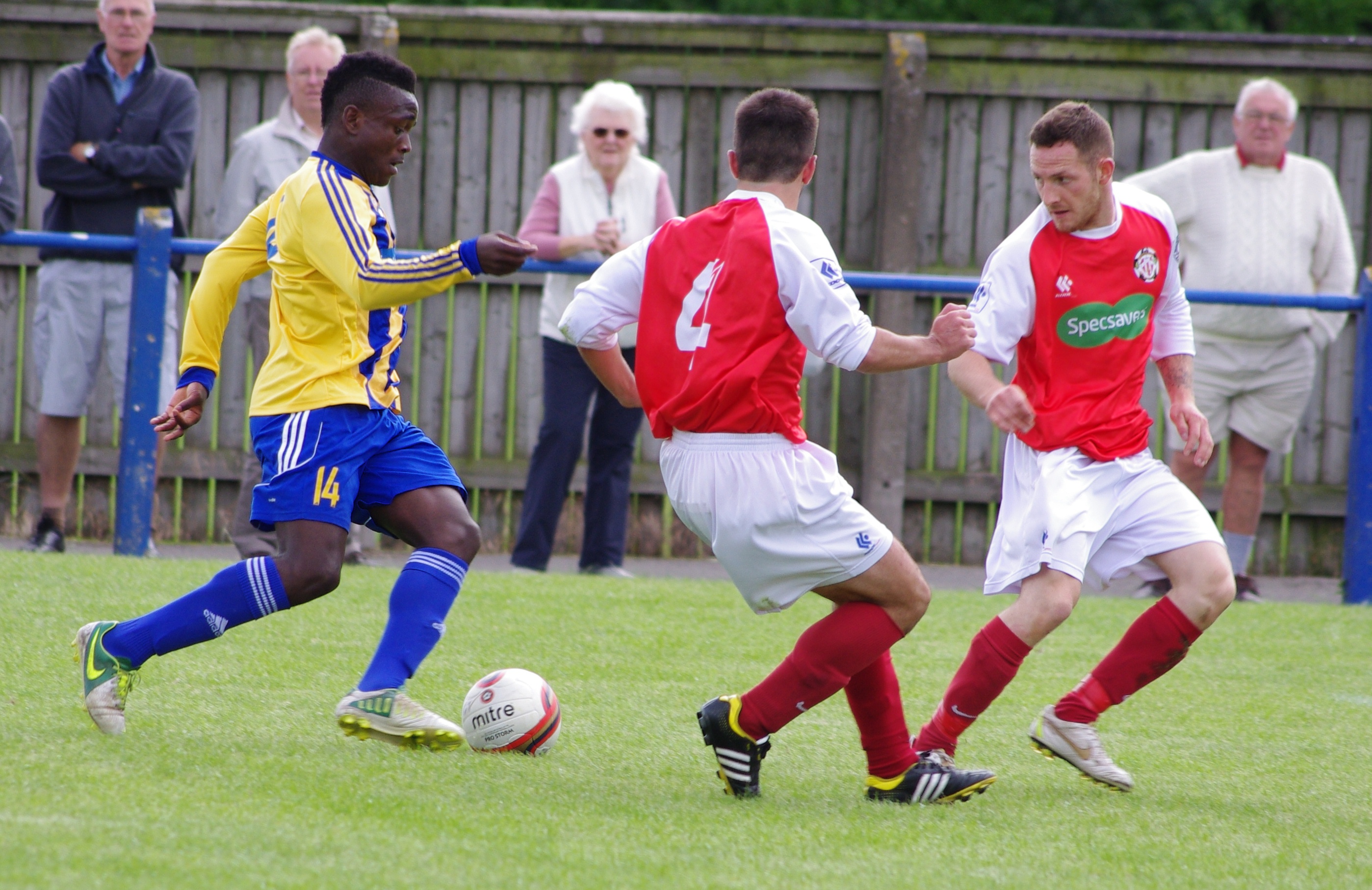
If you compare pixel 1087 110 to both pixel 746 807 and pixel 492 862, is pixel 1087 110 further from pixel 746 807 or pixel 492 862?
pixel 492 862

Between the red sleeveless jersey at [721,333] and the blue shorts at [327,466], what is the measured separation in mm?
818

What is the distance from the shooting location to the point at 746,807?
3680 millimetres

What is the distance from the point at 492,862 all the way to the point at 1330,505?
6958 mm

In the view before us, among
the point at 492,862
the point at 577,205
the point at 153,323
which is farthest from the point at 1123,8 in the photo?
the point at 492,862

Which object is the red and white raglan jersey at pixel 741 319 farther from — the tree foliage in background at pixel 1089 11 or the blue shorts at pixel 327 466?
the tree foliage in background at pixel 1089 11

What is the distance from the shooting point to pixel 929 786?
3.81 meters

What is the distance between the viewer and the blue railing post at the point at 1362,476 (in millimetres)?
7219

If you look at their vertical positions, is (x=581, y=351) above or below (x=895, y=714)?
above

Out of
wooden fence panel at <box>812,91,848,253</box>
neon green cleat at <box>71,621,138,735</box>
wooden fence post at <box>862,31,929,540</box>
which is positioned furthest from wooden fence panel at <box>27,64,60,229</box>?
neon green cleat at <box>71,621,138,735</box>

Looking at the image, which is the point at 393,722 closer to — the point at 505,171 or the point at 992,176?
the point at 505,171

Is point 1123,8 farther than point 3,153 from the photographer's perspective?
Yes

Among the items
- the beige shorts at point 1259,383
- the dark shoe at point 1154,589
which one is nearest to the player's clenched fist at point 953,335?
the dark shoe at point 1154,589

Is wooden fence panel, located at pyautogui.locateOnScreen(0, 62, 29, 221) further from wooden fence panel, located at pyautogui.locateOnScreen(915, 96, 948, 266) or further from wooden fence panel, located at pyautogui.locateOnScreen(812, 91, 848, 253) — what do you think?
wooden fence panel, located at pyautogui.locateOnScreen(915, 96, 948, 266)

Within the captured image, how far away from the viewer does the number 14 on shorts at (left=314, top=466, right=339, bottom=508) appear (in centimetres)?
402
